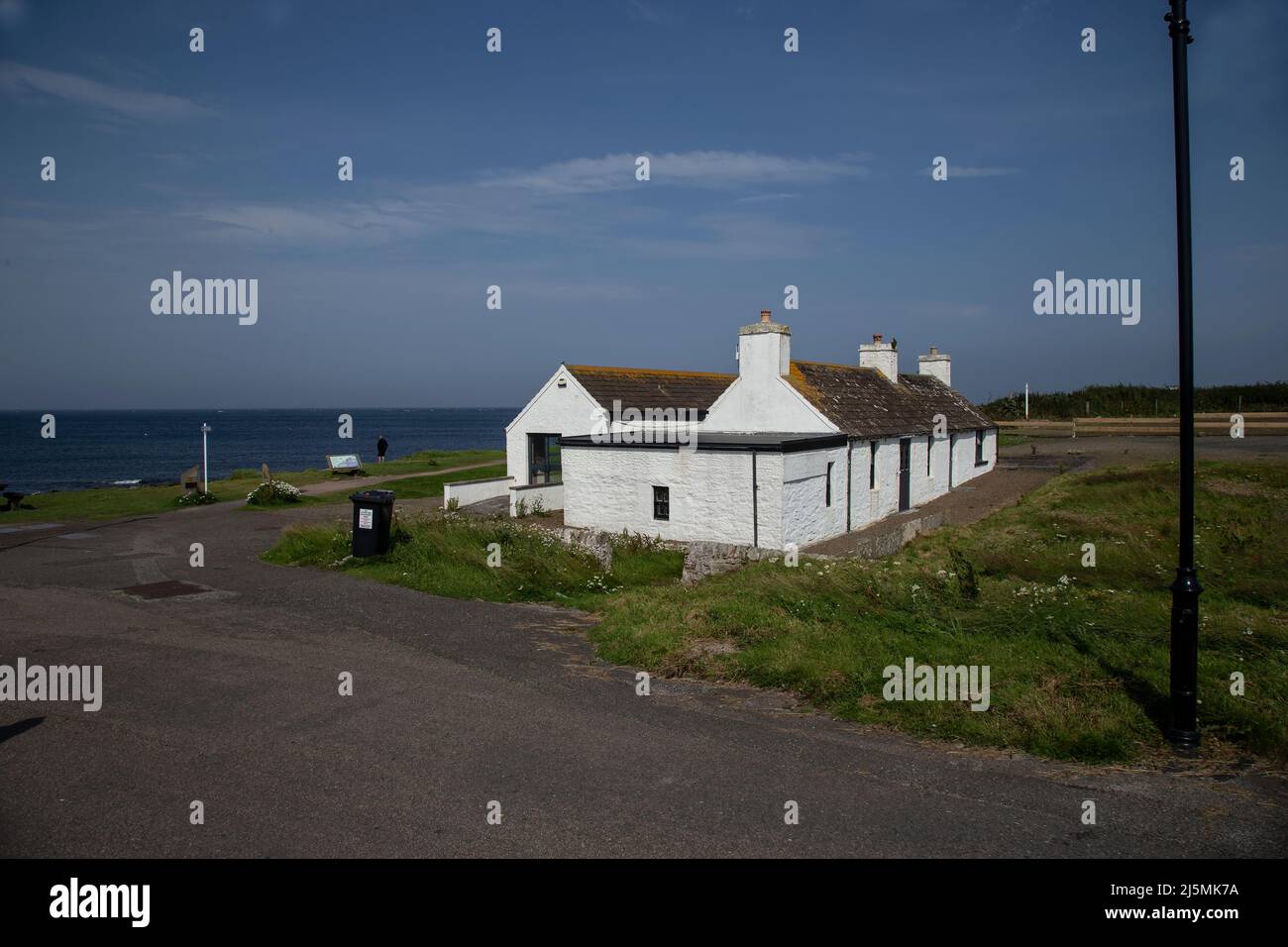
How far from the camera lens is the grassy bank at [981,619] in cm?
778

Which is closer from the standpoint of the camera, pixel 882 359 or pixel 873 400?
pixel 873 400

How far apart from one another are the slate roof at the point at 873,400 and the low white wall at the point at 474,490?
423 inches

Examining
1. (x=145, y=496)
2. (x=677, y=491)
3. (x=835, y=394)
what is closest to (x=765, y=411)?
(x=835, y=394)

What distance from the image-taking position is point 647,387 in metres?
28.4

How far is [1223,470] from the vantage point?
1045 inches

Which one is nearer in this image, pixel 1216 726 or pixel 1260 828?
pixel 1260 828

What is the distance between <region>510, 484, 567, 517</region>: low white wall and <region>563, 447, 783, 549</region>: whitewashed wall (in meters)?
3.65

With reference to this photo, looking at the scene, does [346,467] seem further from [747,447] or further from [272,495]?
[747,447]

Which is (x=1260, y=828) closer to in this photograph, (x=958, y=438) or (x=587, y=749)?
(x=587, y=749)

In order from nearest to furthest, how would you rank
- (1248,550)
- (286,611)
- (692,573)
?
(286,611), (692,573), (1248,550)

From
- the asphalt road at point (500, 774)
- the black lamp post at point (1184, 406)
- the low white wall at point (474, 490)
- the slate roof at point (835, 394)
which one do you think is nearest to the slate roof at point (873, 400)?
the slate roof at point (835, 394)

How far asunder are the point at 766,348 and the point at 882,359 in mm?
8375
